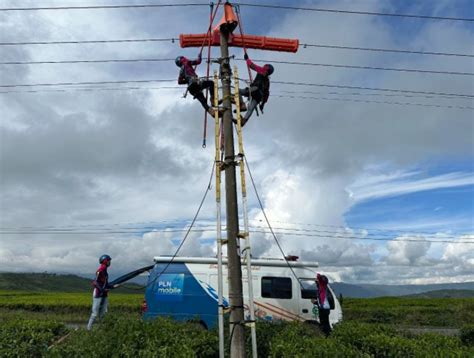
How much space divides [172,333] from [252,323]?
171cm

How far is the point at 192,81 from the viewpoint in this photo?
26.4ft

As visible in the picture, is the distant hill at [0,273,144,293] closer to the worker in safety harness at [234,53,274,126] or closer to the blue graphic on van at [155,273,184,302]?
the blue graphic on van at [155,273,184,302]

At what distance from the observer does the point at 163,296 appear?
42.2 feet

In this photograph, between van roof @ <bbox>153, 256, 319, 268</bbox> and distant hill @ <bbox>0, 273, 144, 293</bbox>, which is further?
distant hill @ <bbox>0, 273, 144, 293</bbox>

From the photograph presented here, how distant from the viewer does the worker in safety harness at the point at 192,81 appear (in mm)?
8094

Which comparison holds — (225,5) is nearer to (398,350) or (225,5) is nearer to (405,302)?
(398,350)

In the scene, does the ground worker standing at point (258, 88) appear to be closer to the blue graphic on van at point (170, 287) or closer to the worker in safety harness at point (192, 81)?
the worker in safety harness at point (192, 81)

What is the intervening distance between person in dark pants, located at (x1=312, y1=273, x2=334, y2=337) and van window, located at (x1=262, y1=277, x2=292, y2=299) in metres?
1.06

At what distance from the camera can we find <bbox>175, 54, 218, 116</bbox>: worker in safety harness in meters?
8.09

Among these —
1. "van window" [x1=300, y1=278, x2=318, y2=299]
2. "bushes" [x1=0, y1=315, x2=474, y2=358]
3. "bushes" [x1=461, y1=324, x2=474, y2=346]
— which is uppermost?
"van window" [x1=300, y1=278, x2=318, y2=299]

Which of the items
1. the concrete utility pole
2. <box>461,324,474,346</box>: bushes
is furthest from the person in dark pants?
<box>461,324,474,346</box>: bushes

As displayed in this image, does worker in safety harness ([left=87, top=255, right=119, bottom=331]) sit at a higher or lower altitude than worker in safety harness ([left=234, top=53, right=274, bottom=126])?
lower

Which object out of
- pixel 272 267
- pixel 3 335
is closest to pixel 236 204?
pixel 3 335

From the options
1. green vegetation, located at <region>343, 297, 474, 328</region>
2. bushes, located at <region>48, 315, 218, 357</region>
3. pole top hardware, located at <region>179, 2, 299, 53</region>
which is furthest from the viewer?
green vegetation, located at <region>343, 297, 474, 328</region>
